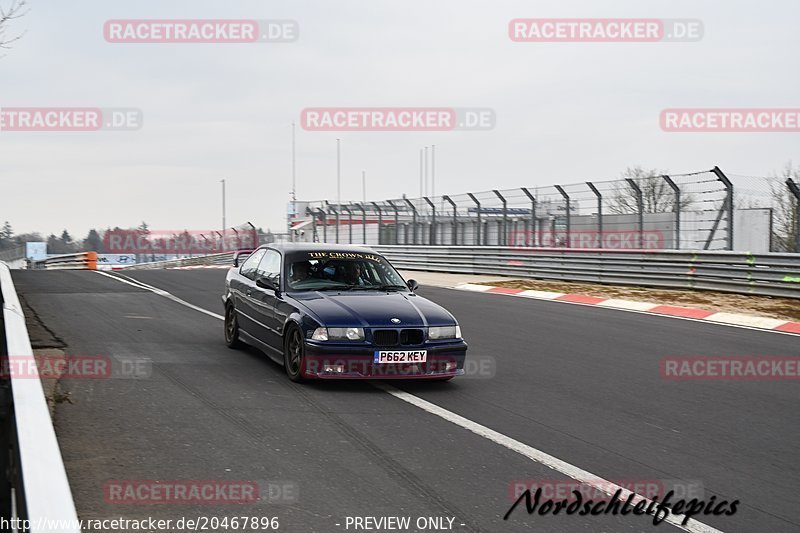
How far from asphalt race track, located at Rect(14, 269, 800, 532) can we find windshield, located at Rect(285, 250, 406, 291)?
1040 millimetres

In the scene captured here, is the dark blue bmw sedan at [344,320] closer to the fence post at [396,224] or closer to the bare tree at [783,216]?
the bare tree at [783,216]

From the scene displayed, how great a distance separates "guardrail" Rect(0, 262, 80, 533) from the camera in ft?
7.34

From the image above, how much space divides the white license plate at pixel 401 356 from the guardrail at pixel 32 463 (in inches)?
162

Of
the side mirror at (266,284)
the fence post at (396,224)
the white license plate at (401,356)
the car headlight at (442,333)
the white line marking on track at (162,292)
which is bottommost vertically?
the white line marking on track at (162,292)

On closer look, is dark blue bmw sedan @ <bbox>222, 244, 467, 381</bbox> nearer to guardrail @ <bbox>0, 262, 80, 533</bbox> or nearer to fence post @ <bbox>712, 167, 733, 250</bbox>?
guardrail @ <bbox>0, 262, 80, 533</bbox>

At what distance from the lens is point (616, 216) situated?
20.8 metres

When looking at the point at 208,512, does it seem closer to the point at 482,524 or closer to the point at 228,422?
the point at 482,524

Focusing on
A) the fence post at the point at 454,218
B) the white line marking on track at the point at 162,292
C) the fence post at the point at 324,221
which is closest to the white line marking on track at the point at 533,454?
the white line marking on track at the point at 162,292

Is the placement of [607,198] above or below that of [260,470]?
above

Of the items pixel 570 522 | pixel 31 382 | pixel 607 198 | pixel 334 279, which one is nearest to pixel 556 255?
pixel 607 198

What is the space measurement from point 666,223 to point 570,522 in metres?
16.0

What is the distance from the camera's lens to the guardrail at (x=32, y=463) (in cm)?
224

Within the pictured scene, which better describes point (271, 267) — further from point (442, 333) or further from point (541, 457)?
point (541, 457)

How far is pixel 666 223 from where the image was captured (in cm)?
1933
